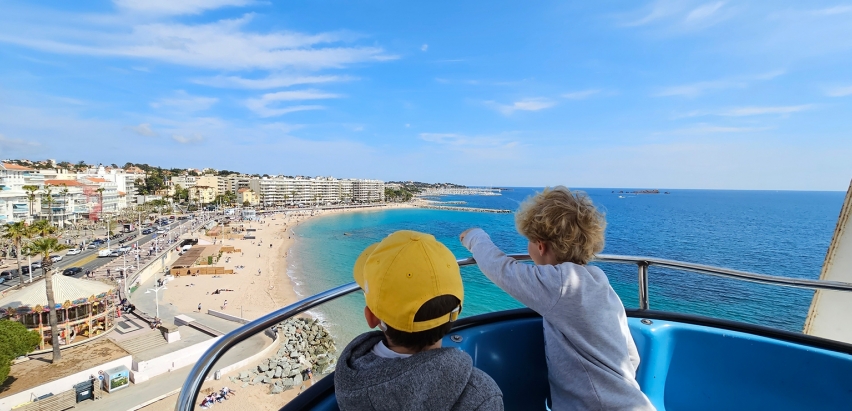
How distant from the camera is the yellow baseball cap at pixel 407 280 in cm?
77

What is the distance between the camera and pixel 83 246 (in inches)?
1308

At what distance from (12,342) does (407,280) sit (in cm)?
1652

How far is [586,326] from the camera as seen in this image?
114cm

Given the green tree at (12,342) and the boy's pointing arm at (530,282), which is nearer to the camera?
the boy's pointing arm at (530,282)

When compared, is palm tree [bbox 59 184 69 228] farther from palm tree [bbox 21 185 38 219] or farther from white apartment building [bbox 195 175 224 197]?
white apartment building [bbox 195 175 224 197]

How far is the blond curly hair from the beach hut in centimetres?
1898

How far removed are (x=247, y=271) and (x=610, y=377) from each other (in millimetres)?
30699

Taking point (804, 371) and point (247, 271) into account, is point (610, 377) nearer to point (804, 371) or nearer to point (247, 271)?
point (804, 371)

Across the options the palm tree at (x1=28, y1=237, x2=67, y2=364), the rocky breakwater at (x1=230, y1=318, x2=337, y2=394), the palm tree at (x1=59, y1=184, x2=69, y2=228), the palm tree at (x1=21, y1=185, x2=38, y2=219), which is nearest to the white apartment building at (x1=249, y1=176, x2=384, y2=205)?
the palm tree at (x1=59, y1=184, x2=69, y2=228)

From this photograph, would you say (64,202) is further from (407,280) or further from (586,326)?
(586,326)

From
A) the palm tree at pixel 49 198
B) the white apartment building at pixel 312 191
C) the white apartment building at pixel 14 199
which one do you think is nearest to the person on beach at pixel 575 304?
the white apartment building at pixel 14 199

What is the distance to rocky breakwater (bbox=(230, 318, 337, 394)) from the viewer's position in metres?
11.5

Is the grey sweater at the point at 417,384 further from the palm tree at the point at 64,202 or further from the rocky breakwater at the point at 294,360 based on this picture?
the palm tree at the point at 64,202

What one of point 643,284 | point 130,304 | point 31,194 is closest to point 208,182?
point 31,194
